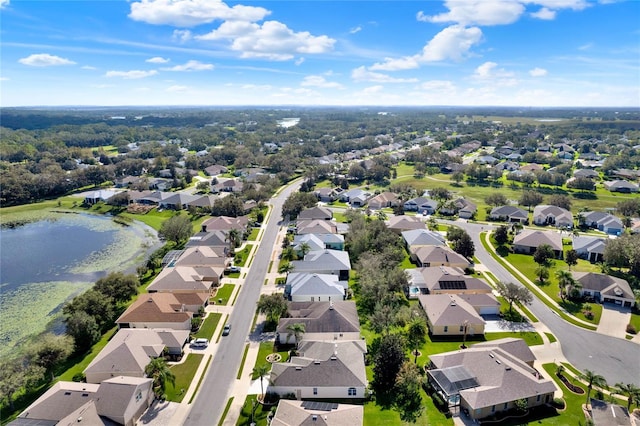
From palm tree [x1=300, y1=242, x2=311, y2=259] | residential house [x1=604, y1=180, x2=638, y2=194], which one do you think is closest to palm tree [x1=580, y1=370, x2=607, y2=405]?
palm tree [x1=300, y1=242, x2=311, y2=259]

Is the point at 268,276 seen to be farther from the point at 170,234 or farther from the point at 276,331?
the point at 170,234

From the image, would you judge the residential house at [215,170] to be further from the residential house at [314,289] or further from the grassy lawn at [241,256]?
the residential house at [314,289]

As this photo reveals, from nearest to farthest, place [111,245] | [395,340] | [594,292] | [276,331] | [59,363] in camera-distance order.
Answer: [395,340]
[59,363]
[276,331]
[594,292]
[111,245]

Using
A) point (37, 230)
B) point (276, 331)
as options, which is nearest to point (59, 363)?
point (276, 331)

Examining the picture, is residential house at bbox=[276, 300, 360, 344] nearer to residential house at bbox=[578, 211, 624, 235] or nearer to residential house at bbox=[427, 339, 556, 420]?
residential house at bbox=[427, 339, 556, 420]

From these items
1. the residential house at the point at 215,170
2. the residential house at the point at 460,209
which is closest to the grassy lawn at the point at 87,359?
the residential house at the point at 460,209

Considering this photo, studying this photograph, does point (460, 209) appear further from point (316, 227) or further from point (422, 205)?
point (316, 227)

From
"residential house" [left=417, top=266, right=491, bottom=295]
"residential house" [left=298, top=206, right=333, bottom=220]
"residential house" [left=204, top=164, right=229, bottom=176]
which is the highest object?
"residential house" [left=204, top=164, right=229, bottom=176]
